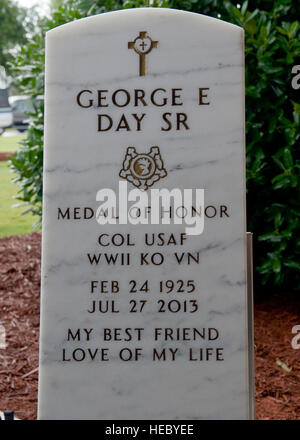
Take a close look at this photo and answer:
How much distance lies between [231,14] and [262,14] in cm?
25

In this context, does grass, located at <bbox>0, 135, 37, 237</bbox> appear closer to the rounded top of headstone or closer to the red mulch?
the red mulch

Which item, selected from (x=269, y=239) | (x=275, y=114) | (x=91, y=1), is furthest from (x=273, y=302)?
(x=91, y=1)

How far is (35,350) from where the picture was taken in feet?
15.6

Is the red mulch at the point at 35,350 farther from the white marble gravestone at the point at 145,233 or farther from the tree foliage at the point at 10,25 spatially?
the tree foliage at the point at 10,25

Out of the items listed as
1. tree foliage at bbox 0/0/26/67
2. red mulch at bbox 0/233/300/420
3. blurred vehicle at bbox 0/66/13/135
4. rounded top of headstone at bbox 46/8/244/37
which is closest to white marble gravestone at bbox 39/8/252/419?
rounded top of headstone at bbox 46/8/244/37

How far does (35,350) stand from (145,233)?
2.08m

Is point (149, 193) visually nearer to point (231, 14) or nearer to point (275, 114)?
point (275, 114)

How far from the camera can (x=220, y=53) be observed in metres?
3.13

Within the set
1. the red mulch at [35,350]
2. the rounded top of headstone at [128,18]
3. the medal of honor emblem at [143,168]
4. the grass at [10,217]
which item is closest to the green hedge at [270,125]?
the red mulch at [35,350]

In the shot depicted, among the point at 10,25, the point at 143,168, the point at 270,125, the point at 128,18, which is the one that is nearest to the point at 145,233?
the point at 143,168

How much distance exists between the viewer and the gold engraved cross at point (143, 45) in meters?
3.15

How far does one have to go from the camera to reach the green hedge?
468 cm

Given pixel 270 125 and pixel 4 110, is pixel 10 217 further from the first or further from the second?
pixel 4 110

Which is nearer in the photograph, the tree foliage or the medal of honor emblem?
the medal of honor emblem
